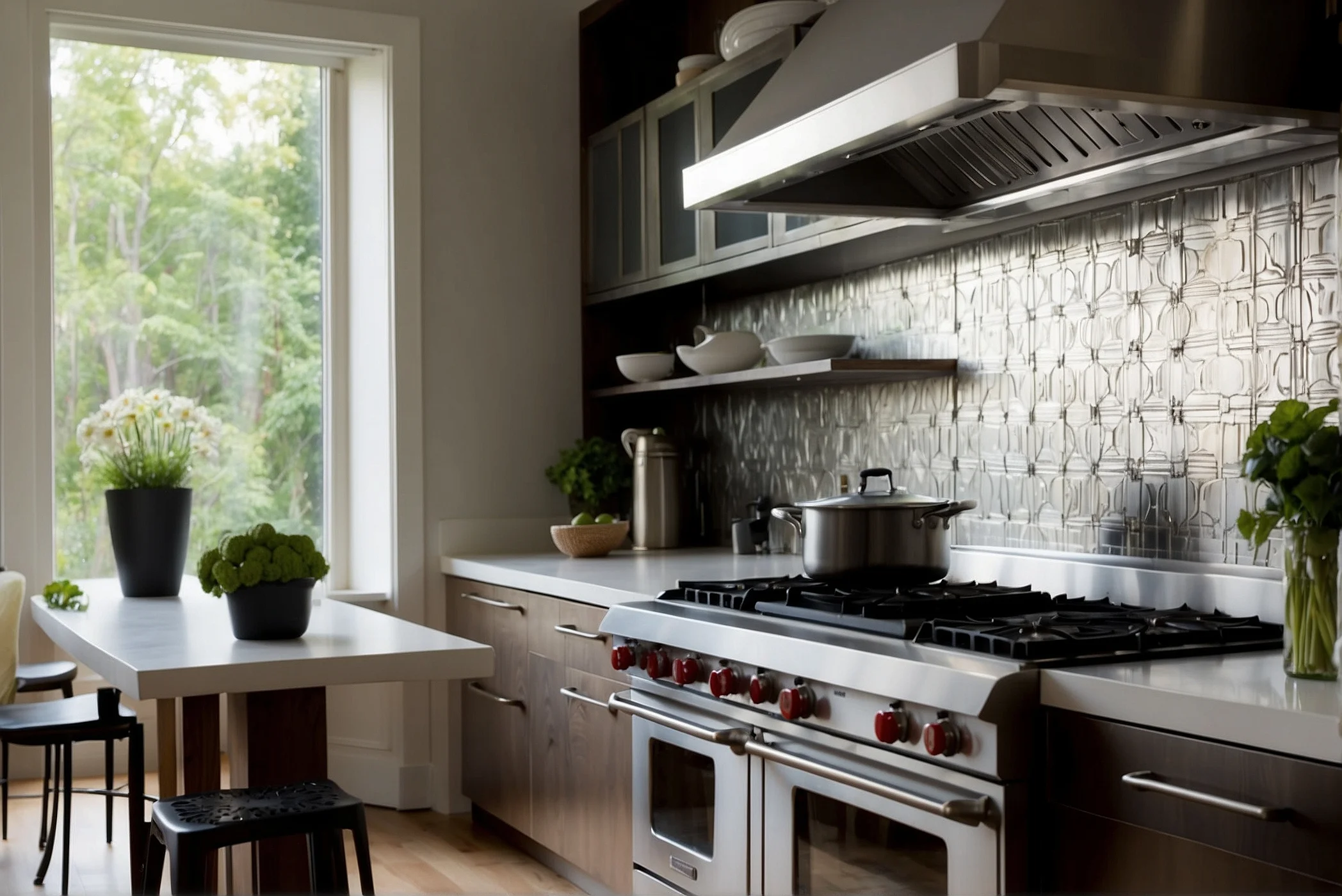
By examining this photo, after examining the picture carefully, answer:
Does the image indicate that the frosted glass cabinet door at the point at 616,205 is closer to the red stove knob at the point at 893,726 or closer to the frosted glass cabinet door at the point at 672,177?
the frosted glass cabinet door at the point at 672,177

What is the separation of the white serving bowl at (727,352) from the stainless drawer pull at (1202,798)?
86.2 inches

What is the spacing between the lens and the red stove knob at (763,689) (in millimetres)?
2340

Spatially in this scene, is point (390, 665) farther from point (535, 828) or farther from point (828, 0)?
point (828, 0)

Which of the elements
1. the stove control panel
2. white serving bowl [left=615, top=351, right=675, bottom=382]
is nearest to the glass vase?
the stove control panel

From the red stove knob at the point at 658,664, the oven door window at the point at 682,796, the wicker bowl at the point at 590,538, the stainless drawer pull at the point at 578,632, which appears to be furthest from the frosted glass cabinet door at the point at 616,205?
the oven door window at the point at 682,796

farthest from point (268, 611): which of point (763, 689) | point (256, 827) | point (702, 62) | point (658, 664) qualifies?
point (702, 62)

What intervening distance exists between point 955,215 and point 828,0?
855mm

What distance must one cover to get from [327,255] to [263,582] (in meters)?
2.36

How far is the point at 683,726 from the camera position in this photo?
2.60 m

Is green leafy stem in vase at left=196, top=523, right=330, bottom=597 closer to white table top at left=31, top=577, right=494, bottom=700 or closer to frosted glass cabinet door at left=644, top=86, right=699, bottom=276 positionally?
white table top at left=31, top=577, right=494, bottom=700

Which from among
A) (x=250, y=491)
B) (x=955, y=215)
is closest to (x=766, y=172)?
(x=955, y=215)

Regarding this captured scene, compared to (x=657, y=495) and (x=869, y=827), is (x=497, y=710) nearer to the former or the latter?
(x=657, y=495)

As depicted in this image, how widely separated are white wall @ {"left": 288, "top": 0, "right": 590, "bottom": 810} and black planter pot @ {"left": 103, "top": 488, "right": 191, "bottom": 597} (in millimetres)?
849

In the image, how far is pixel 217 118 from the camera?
14.4 ft
